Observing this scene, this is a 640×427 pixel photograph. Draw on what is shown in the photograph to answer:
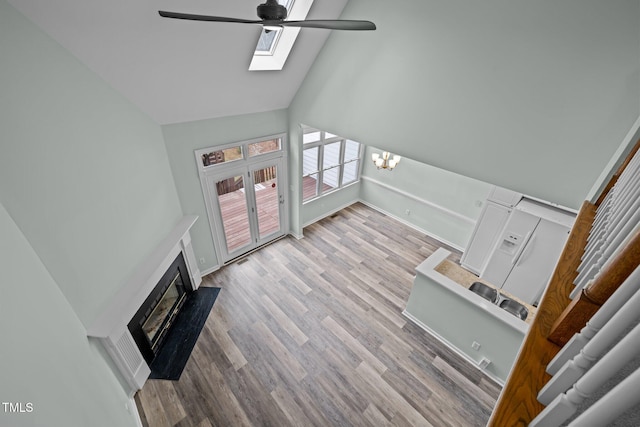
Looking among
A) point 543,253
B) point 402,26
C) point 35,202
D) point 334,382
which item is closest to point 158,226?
point 35,202

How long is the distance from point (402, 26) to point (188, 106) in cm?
283

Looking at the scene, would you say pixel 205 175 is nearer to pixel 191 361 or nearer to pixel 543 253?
pixel 191 361

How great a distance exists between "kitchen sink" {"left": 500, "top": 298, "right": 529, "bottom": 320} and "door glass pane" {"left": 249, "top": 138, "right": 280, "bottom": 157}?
4.41 m

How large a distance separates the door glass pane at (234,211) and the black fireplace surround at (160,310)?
113 cm

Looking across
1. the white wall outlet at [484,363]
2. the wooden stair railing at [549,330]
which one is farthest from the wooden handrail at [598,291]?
the white wall outlet at [484,363]

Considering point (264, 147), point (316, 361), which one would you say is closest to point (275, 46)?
Answer: point (264, 147)

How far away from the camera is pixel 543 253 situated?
4.31m

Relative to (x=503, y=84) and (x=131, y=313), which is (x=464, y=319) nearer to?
(x=503, y=84)

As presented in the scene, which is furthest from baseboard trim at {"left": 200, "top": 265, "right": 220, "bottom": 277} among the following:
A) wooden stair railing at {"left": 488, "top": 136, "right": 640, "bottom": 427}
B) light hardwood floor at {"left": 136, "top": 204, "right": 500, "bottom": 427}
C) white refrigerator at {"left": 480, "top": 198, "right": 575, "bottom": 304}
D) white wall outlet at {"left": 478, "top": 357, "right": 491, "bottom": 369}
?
white refrigerator at {"left": 480, "top": 198, "right": 575, "bottom": 304}

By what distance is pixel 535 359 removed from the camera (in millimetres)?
1044

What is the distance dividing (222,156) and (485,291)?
4540 millimetres

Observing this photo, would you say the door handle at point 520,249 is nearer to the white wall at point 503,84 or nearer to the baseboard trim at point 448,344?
the baseboard trim at point 448,344

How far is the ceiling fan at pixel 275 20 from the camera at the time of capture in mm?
1680

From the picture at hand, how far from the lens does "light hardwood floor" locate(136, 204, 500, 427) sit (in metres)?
3.11
